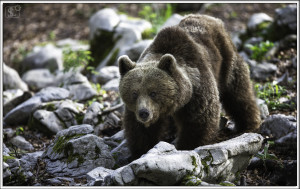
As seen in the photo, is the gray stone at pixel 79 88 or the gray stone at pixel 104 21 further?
the gray stone at pixel 104 21

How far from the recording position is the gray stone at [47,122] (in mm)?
8508

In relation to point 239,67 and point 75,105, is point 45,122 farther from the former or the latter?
point 239,67

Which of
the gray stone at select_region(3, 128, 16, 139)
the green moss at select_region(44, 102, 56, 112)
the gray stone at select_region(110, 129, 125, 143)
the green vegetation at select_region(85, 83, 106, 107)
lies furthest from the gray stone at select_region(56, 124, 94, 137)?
the green vegetation at select_region(85, 83, 106, 107)

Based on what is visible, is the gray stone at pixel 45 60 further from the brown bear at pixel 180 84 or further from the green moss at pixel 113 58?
the brown bear at pixel 180 84

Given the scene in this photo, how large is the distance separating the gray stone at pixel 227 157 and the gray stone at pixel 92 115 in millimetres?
3594

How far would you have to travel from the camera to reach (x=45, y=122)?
28.1 ft

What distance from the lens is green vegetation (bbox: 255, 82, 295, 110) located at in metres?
8.60

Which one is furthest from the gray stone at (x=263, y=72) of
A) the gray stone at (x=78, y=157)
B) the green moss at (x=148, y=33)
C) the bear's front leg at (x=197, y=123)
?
the gray stone at (x=78, y=157)

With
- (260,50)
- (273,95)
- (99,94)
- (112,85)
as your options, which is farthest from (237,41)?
(99,94)

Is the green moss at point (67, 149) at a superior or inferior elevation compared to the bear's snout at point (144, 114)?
inferior

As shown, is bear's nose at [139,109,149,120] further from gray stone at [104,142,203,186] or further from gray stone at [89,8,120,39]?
gray stone at [89,8,120,39]

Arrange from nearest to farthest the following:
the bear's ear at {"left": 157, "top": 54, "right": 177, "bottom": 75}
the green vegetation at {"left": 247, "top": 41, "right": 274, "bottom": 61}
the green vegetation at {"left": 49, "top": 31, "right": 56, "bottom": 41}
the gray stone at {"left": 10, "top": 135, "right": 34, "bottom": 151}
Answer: the bear's ear at {"left": 157, "top": 54, "right": 177, "bottom": 75}
the gray stone at {"left": 10, "top": 135, "right": 34, "bottom": 151}
the green vegetation at {"left": 247, "top": 41, "right": 274, "bottom": 61}
the green vegetation at {"left": 49, "top": 31, "right": 56, "bottom": 41}

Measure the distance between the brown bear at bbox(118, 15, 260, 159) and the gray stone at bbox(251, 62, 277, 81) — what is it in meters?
2.89

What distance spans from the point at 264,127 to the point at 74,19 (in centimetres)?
1445
